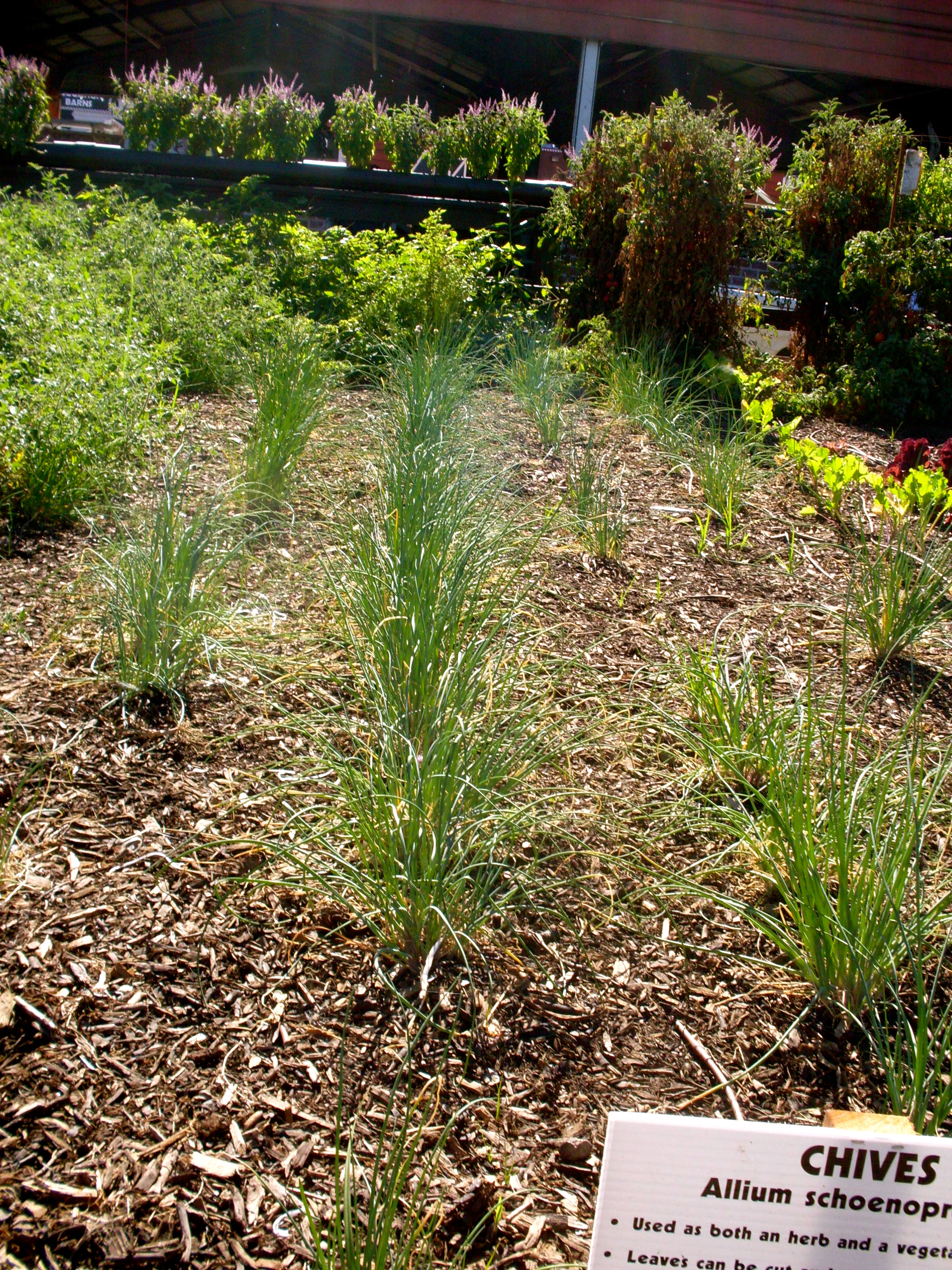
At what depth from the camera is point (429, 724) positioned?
7.42 ft

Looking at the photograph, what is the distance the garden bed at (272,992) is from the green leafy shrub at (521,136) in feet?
27.6

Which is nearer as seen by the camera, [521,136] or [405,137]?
[521,136]

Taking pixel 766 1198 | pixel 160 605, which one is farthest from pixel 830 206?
pixel 766 1198

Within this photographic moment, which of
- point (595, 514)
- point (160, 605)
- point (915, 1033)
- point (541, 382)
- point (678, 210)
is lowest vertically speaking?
point (915, 1033)

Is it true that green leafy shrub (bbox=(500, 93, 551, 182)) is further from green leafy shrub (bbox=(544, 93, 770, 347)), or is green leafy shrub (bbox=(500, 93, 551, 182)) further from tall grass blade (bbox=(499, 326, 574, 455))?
tall grass blade (bbox=(499, 326, 574, 455))

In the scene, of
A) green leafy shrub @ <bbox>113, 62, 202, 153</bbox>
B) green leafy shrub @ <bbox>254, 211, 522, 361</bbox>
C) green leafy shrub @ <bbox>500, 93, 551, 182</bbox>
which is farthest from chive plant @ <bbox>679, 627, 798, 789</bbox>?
green leafy shrub @ <bbox>113, 62, 202, 153</bbox>

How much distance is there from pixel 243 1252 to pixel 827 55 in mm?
16366

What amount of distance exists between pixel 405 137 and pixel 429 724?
10.1 m

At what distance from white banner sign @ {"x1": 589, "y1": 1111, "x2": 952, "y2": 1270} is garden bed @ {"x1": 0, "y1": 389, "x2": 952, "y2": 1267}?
0.51 meters

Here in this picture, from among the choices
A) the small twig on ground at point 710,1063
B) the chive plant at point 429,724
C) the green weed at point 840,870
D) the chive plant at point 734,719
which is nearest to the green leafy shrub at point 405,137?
the chive plant at point 429,724

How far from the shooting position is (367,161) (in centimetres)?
1079

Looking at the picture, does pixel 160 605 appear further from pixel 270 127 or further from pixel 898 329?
pixel 270 127

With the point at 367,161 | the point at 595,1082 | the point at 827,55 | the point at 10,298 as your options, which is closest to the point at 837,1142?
the point at 595,1082

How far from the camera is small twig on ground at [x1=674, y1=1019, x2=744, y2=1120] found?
64.4 inches
